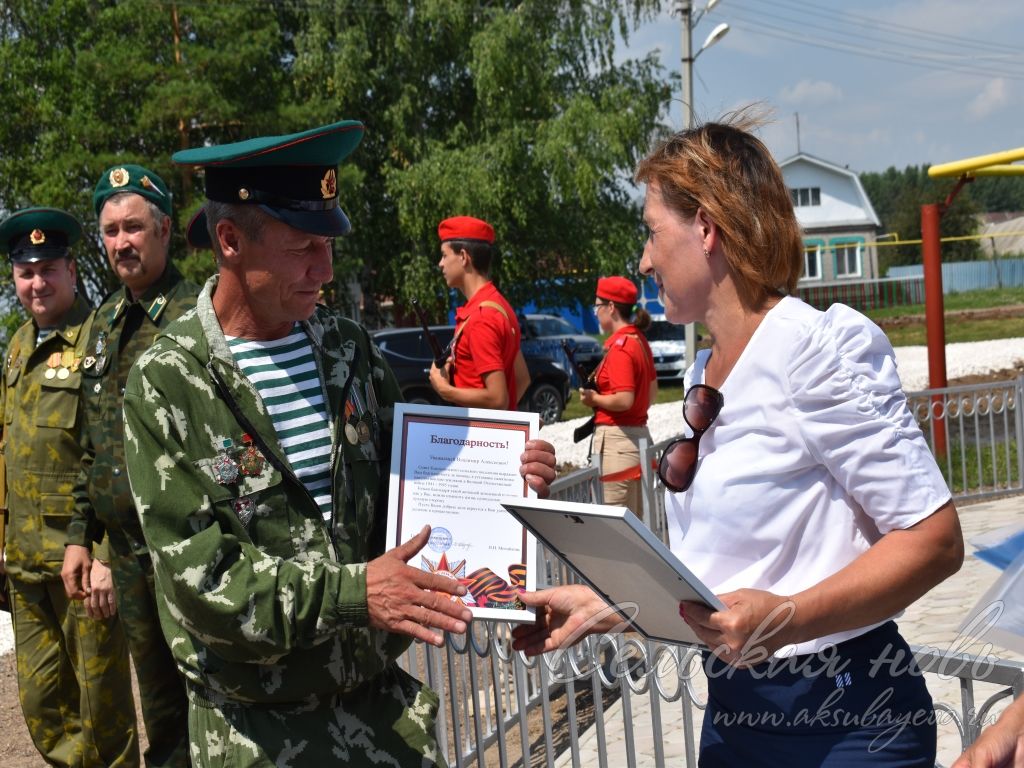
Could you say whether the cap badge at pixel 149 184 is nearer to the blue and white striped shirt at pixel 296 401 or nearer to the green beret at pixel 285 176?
the green beret at pixel 285 176

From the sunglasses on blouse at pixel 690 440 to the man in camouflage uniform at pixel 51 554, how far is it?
2969 millimetres

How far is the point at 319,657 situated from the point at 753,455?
39.4 inches

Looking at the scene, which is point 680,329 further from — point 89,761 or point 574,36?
point 89,761

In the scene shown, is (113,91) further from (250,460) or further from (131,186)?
(250,460)

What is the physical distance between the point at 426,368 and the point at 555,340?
359 centimetres

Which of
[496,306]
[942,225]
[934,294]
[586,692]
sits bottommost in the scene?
[586,692]

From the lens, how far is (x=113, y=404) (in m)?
3.96

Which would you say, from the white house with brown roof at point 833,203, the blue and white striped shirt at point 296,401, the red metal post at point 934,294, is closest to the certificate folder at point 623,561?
the blue and white striped shirt at point 296,401

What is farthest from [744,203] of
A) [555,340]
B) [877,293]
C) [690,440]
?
[877,293]

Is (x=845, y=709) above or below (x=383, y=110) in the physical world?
below

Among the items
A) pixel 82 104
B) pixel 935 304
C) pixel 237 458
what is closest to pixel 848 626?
pixel 237 458

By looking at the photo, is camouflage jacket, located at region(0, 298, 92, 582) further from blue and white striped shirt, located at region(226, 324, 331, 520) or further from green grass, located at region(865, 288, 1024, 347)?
green grass, located at region(865, 288, 1024, 347)

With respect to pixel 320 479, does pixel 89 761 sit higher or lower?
lower

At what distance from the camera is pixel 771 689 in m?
2.12
